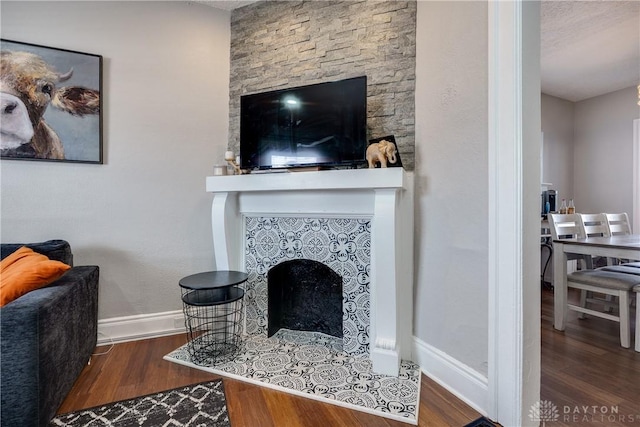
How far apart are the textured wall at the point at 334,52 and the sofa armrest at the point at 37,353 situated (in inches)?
64.2

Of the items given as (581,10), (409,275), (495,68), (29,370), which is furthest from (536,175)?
(29,370)

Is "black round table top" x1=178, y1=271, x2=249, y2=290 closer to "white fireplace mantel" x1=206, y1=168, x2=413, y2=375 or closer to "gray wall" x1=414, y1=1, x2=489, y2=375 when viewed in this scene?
"white fireplace mantel" x1=206, y1=168, x2=413, y2=375

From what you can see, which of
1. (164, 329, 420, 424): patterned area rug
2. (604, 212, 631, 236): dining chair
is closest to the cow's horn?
(164, 329, 420, 424): patterned area rug

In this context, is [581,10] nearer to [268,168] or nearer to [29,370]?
[268,168]

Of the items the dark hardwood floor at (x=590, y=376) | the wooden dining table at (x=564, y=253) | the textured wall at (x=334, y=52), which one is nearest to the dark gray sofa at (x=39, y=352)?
the textured wall at (x=334, y=52)

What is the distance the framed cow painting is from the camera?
200 centimetres

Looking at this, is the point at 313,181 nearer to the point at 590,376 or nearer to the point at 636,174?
the point at 590,376

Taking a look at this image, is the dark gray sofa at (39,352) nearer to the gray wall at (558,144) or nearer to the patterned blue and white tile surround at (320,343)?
the patterned blue and white tile surround at (320,343)

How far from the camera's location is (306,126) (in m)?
2.08

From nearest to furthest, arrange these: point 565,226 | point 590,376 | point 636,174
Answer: point 590,376
point 565,226
point 636,174

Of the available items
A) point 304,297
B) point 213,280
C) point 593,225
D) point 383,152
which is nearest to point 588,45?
point 593,225

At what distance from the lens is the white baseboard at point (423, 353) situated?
1.52m

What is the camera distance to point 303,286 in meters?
2.41

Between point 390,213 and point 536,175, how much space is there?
2.37 feet
